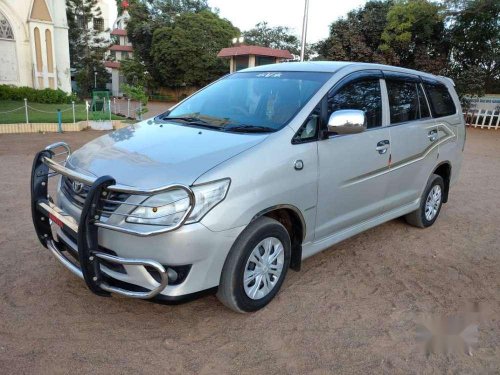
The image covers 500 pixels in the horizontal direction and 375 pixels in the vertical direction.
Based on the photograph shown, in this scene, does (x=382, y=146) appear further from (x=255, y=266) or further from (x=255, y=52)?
(x=255, y=52)

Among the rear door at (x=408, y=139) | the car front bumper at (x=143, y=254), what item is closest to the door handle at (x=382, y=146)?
the rear door at (x=408, y=139)

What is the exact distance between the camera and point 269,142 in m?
2.91

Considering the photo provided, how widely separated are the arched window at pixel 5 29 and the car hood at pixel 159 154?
68.4ft

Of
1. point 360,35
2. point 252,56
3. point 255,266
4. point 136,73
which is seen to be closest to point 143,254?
point 255,266

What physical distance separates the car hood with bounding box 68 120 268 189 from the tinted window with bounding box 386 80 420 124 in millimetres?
1739

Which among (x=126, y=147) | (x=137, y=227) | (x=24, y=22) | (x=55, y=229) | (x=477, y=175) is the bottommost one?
(x=477, y=175)

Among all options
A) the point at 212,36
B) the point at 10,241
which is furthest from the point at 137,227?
the point at 212,36

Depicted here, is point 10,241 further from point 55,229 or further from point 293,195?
point 293,195

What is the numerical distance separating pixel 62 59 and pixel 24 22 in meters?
2.48

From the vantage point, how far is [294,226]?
3252mm

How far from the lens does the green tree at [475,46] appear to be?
18.2 metres

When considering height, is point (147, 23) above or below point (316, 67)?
above

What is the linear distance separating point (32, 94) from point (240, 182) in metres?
21.0

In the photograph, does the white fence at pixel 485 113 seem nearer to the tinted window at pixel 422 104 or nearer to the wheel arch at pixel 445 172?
the wheel arch at pixel 445 172
